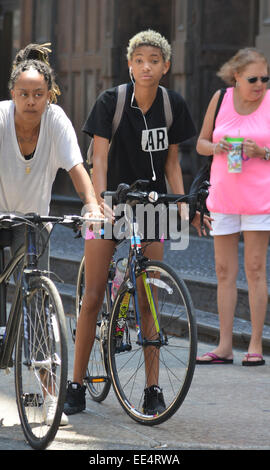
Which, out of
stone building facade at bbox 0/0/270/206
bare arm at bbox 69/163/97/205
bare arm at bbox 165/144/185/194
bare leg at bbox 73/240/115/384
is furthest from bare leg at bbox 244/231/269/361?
stone building facade at bbox 0/0/270/206

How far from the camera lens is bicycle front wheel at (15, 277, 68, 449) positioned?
414cm

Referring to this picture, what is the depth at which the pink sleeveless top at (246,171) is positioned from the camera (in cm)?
602

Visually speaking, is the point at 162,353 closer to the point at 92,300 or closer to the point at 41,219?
the point at 92,300

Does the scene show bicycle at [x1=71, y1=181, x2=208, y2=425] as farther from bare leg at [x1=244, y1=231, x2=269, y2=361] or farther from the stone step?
the stone step

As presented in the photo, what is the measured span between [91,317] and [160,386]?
504 millimetres

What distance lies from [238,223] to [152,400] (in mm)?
1788

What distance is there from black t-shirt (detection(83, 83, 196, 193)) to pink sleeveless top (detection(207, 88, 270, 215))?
1135 millimetres

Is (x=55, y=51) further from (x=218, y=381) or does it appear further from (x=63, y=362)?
(x=63, y=362)

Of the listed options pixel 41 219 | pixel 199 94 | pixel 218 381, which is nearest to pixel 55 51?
pixel 199 94

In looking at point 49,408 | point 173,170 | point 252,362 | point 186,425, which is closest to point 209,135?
point 173,170

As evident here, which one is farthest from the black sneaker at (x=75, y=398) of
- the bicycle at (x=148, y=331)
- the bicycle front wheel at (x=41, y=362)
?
the bicycle front wheel at (x=41, y=362)

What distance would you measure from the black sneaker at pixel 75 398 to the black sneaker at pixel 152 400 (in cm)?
40

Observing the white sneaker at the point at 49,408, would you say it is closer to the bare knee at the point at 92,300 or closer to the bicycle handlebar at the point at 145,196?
the bare knee at the point at 92,300

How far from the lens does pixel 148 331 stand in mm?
4641
